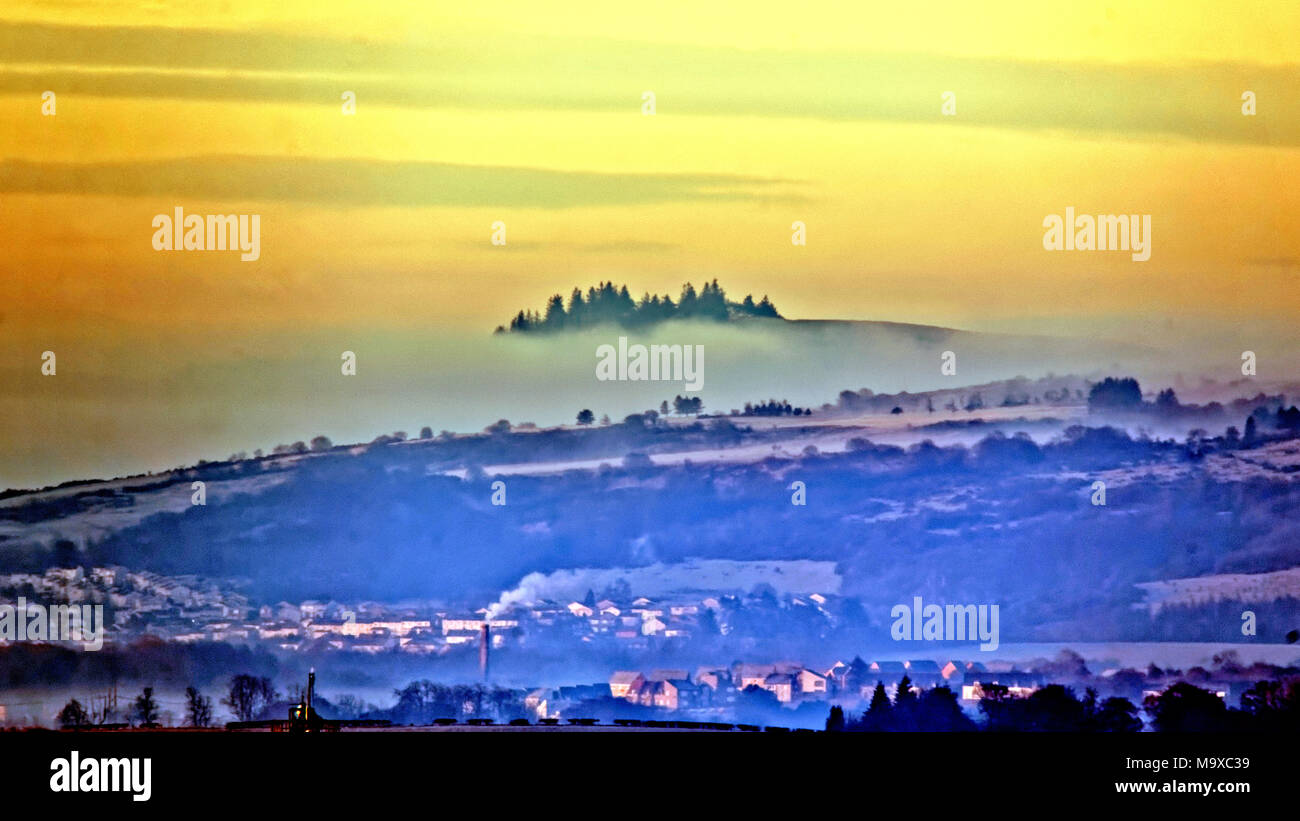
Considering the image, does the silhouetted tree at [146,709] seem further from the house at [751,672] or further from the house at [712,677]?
the house at [751,672]

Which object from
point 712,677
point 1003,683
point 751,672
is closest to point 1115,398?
point 1003,683

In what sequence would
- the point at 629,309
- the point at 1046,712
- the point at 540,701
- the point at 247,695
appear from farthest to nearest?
1. the point at 1046,712
2. the point at 540,701
3. the point at 247,695
4. the point at 629,309

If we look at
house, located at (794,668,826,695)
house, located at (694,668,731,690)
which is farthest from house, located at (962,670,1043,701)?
house, located at (694,668,731,690)

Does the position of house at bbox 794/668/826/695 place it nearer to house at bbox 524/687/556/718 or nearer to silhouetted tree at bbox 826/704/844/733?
silhouetted tree at bbox 826/704/844/733

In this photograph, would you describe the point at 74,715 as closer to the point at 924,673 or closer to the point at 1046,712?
the point at 924,673
